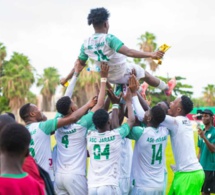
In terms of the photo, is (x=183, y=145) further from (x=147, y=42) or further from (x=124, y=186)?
(x=147, y=42)

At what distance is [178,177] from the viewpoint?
24.2 feet

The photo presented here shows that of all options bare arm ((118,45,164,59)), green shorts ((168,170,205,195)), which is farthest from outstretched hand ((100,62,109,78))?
green shorts ((168,170,205,195))

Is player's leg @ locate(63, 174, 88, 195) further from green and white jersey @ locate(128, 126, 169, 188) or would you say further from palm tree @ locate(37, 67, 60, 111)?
palm tree @ locate(37, 67, 60, 111)

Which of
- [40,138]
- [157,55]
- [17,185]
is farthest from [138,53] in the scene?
[17,185]

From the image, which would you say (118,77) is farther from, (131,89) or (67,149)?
(67,149)

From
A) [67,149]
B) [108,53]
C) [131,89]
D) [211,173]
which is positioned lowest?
[211,173]

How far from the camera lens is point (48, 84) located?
64.4 m

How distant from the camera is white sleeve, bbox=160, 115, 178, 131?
23.0ft

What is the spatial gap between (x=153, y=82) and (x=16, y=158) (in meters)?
3.86

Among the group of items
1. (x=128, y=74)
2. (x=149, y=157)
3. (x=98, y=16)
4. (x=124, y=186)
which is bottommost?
(x=124, y=186)

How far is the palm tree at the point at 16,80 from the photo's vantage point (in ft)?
174

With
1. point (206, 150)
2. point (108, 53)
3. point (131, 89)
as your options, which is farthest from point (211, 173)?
point (108, 53)

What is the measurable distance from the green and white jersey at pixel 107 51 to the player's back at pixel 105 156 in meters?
0.92

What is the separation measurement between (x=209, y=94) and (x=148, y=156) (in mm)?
63824
